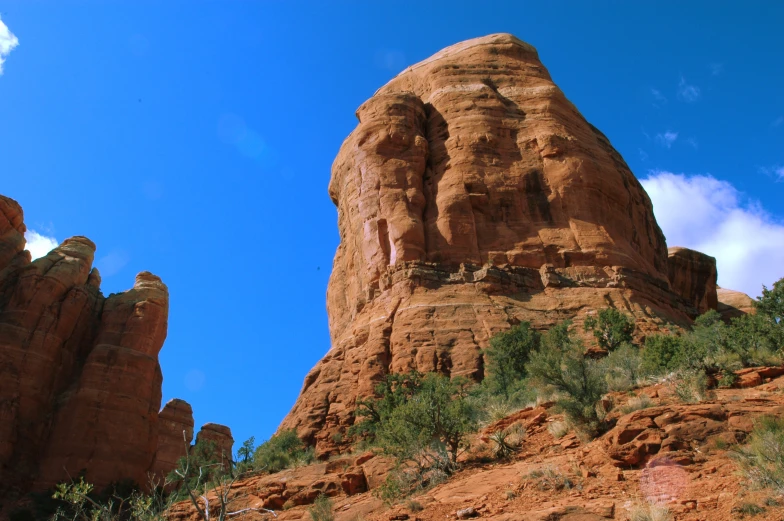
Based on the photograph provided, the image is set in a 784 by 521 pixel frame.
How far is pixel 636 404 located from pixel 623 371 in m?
5.08

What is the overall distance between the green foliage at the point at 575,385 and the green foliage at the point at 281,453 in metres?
11.1

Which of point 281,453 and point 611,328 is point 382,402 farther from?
point 611,328

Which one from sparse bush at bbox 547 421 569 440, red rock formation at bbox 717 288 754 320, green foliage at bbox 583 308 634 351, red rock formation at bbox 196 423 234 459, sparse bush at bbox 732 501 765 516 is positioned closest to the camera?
sparse bush at bbox 732 501 765 516

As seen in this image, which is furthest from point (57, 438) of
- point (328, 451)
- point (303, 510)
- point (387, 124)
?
point (387, 124)

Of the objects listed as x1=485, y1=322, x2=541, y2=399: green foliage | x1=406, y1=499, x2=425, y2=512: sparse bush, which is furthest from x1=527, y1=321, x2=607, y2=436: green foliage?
x1=485, y1=322, x2=541, y2=399: green foliage

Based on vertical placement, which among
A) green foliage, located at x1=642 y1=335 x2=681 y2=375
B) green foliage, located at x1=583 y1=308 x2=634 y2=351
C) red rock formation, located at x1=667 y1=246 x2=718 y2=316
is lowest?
green foliage, located at x1=642 y1=335 x2=681 y2=375

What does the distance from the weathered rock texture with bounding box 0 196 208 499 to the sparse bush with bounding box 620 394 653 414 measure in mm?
24923

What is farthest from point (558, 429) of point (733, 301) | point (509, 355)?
point (733, 301)

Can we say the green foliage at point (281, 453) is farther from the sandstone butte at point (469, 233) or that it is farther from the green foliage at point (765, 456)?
the green foliage at point (765, 456)

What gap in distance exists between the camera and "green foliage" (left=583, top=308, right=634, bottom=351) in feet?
95.9

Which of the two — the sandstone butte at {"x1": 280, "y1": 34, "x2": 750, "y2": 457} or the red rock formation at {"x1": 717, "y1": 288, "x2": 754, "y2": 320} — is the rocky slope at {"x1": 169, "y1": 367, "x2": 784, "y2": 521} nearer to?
the sandstone butte at {"x1": 280, "y1": 34, "x2": 750, "y2": 457}

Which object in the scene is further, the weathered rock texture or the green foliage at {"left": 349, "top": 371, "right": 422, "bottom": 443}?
the weathered rock texture

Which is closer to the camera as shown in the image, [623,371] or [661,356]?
[623,371]

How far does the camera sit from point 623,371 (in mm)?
19906
